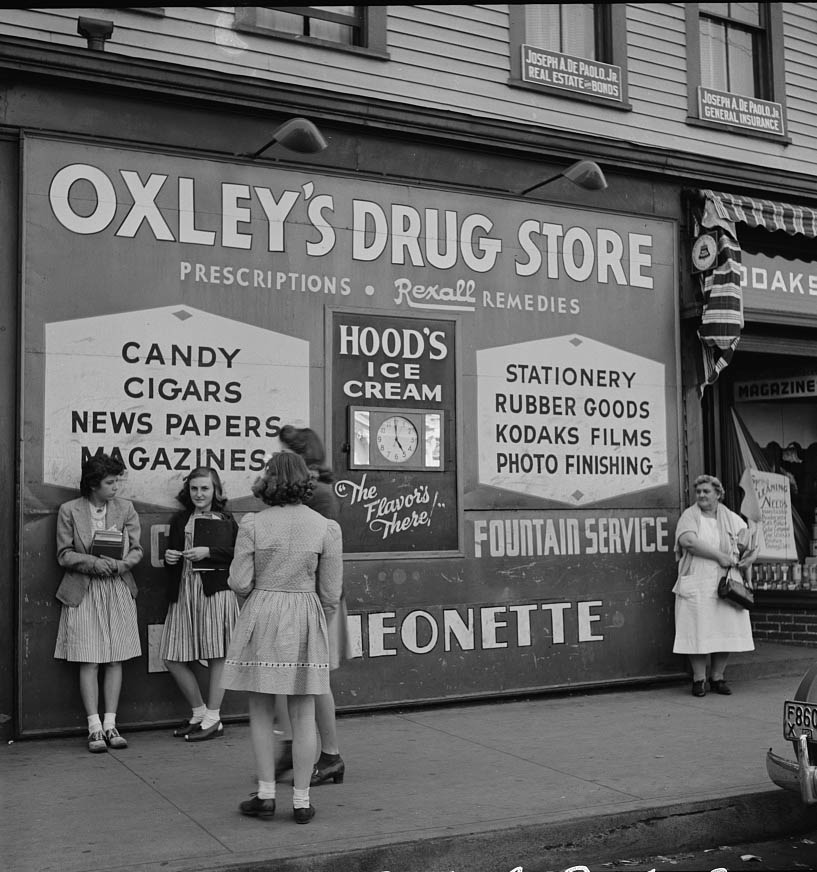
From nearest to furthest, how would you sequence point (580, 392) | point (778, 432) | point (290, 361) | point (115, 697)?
point (115, 697)
point (290, 361)
point (580, 392)
point (778, 432)

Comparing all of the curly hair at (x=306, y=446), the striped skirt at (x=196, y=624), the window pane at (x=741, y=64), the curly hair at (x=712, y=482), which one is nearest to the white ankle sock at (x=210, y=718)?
the striped skirt at (x=196, y=624)

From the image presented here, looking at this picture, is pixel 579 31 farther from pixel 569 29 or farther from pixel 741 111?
pixel 741 111

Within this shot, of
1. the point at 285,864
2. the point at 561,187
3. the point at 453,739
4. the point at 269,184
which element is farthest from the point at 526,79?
the point at 285,864

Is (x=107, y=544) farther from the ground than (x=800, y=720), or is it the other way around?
(x=107, y=544)

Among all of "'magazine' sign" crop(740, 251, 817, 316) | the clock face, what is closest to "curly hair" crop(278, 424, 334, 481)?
the clock face

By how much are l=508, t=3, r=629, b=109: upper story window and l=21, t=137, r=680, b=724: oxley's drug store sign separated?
1207 mm

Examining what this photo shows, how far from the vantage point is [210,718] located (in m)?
7.62

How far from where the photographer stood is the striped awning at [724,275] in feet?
32.6

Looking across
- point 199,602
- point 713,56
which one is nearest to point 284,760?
point 199,602

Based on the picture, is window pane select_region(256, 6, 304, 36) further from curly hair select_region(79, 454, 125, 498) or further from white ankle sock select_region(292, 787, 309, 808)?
Answer: white ankle sock select_region(292, 787, 309, 808)

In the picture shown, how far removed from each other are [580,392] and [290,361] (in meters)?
2.72

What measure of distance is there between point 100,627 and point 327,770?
205 centimetres

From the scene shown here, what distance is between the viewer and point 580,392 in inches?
381

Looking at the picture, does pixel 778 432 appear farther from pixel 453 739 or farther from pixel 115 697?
pixel 115 697
